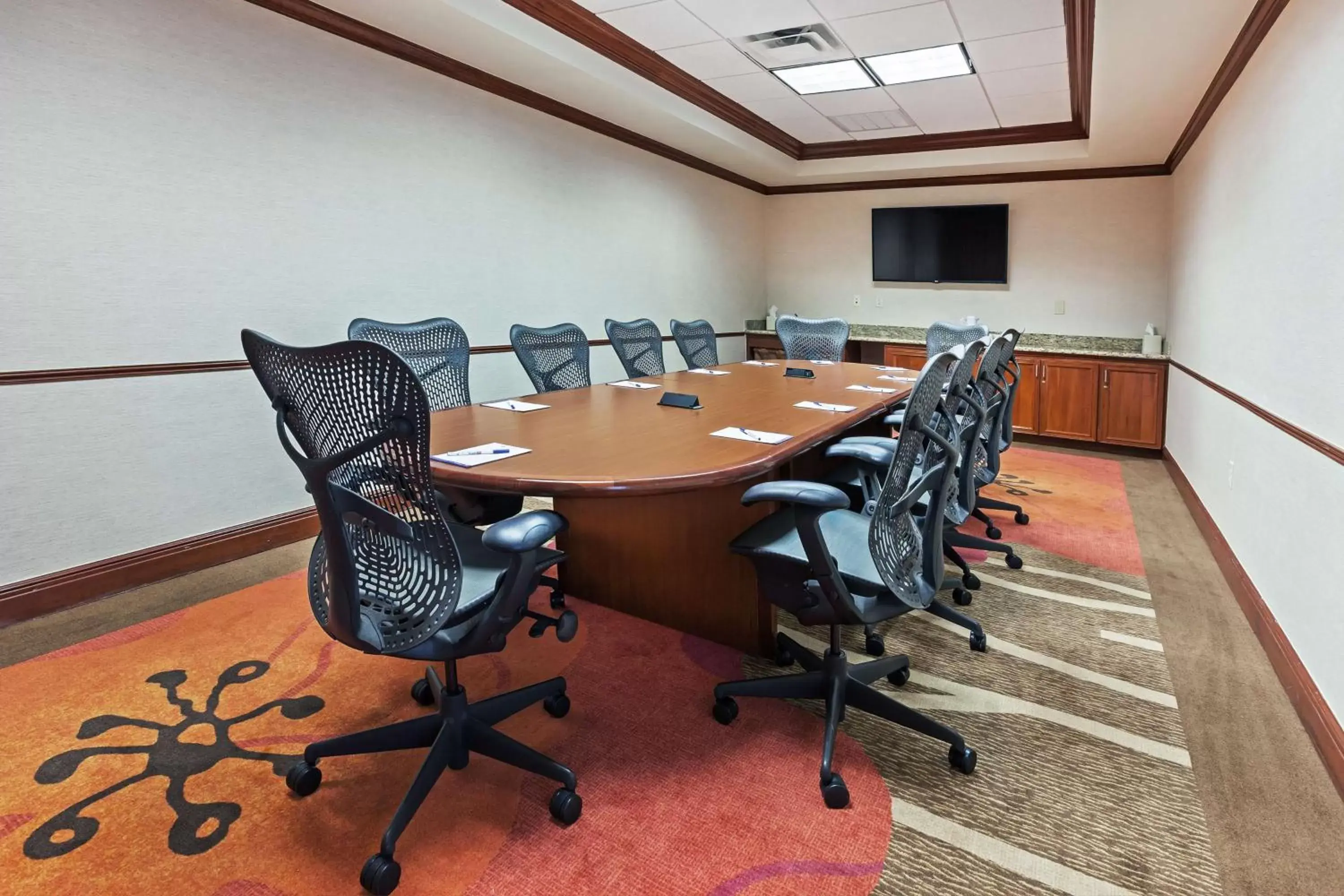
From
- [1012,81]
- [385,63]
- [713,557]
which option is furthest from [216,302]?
[1012,81]

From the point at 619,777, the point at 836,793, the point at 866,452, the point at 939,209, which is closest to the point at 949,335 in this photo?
the point at 939,209

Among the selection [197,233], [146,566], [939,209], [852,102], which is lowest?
[146,566]

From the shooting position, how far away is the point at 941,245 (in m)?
6.89

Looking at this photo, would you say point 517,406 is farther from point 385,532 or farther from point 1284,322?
point 1284,322

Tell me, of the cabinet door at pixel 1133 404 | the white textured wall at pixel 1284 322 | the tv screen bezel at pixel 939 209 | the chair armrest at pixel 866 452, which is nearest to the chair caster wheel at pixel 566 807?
the chair armrest at pixel 866 452

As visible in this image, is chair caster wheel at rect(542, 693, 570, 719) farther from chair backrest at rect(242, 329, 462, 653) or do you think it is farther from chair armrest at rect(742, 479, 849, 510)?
chair armrest at rect(742, 479, 849, 510)

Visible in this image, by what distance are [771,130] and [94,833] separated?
20.5 feet

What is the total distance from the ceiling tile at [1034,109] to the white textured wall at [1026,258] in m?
0.89

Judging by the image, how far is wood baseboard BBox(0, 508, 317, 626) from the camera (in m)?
2.66

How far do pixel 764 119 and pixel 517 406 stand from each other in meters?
4.18

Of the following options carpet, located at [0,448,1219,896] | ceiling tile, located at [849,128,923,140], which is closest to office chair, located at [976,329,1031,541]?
carpet, located at [0,448,1219,896]

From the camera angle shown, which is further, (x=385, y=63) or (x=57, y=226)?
(x=385, y=63)

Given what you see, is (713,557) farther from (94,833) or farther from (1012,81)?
(1012,81)

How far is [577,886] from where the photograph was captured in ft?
4.63
